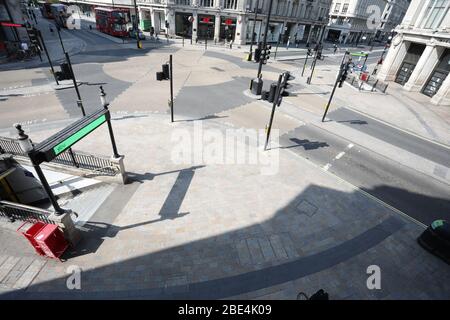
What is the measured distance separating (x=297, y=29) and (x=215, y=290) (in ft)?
219

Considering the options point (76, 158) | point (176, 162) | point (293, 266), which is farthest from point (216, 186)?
point (76, 158)

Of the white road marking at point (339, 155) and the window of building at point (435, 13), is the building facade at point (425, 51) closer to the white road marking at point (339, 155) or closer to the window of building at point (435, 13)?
the window of building at point (435, 13)

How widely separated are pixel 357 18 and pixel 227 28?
173 ft

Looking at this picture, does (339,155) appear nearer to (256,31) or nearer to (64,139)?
(64,139)

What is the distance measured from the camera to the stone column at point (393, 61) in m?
30.3

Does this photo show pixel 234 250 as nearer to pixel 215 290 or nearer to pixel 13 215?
pixel 215 290

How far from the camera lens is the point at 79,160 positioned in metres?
11.2

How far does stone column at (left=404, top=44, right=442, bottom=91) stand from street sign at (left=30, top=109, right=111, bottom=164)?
114 feet

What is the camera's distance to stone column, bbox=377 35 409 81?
99.5 feet

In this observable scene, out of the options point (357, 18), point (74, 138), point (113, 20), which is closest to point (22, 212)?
point (74, 138)

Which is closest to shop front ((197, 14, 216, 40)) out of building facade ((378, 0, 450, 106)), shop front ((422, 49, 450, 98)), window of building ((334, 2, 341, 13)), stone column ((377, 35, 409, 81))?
stone column ((377, 35, 409, 81))

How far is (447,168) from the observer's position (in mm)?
14086

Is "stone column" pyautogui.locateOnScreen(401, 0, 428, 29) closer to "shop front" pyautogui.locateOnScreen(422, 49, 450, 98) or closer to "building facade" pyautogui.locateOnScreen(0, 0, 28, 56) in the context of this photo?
"shop front" pyautogui.locateOnScreen(422, 49, 450, 98)
